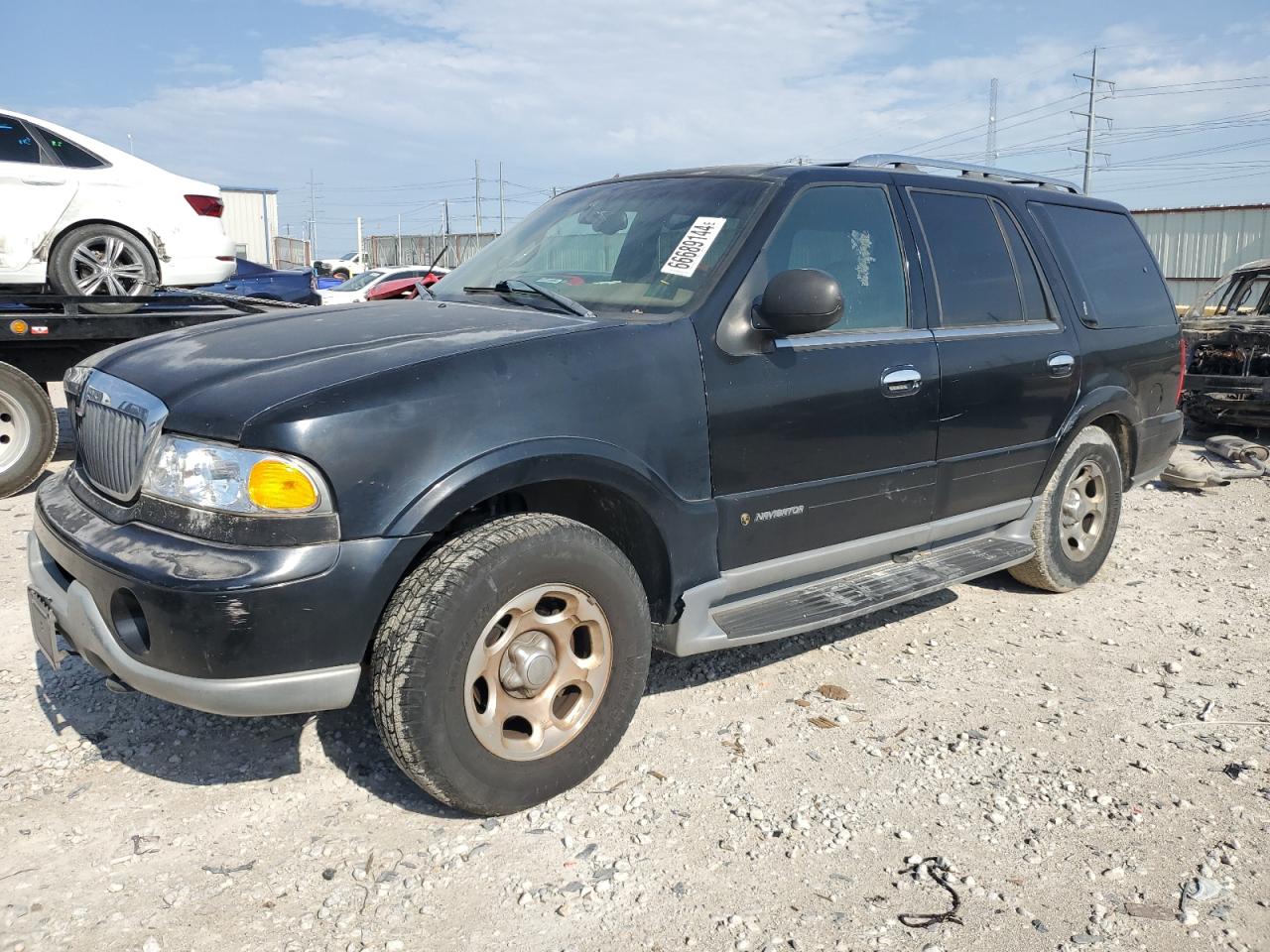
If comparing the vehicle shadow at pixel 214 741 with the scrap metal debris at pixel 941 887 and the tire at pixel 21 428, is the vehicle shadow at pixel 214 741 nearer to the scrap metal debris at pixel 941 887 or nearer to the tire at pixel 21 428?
the scrap metal debris at pixel 941 887

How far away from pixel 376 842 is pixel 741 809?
1047 mm

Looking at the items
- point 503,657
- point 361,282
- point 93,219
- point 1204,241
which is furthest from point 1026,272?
point 1204,241

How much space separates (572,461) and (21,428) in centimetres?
525

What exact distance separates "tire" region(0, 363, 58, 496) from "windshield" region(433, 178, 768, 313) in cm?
386

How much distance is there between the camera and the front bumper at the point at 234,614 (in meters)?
2.43

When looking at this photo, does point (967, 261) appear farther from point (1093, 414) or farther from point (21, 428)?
point (21, 428)

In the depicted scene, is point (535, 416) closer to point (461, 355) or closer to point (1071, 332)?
point (461, 355)

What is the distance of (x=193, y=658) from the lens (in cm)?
247

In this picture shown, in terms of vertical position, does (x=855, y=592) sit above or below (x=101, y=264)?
below

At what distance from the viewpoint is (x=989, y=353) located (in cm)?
417

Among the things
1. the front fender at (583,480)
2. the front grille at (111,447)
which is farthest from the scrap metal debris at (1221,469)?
the front grille at (111,447)

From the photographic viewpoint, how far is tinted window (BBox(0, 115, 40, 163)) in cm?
725

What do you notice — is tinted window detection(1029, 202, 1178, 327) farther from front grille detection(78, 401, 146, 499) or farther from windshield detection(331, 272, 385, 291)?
windshield detection(331, 272, 385, 291)

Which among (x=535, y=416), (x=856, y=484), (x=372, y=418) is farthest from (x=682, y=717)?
(x=372, y=418)
